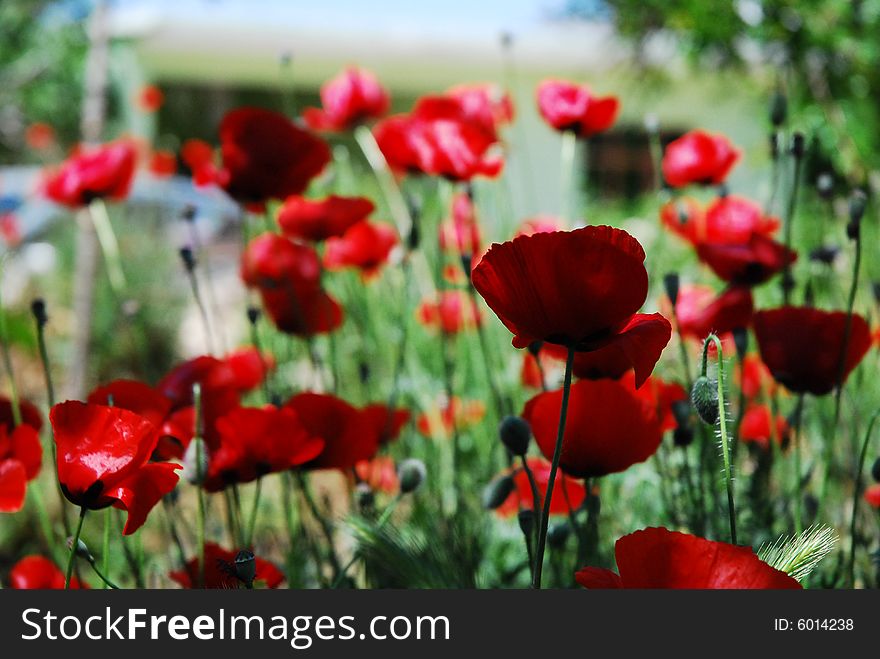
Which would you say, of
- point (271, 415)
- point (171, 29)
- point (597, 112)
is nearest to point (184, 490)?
point (597, 112)

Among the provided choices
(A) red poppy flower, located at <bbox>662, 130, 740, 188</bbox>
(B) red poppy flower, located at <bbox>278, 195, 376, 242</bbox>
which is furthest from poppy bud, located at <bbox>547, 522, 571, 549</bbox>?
(A) red poppy flower, located at <bbox>662, 130, 740, 188</bbox>

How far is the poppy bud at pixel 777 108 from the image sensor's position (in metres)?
1.36

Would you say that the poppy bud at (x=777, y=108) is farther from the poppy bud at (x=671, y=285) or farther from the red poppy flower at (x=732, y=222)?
the poppy bud at (x=671, y=285)

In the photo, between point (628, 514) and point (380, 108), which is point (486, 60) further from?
point (628, 514)

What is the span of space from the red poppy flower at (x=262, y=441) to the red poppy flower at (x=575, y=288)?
1.18 ft

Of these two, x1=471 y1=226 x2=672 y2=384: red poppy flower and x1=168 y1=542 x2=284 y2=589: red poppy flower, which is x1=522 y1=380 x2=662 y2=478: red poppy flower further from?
x1=168 y1=542 x2=284 y2=589: red poppy flower

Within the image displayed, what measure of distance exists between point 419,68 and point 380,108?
9122mm

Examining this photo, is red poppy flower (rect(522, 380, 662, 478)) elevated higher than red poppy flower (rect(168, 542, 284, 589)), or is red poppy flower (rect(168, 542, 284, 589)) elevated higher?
red poppy flower (rect(522, 380, 662, 478))

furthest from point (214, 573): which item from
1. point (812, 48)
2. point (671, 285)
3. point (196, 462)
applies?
point (812, 48)

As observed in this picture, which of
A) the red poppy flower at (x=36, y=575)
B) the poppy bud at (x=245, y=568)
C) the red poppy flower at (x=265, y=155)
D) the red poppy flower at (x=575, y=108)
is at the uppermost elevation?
the red poppy flower at (x=575, y=108)

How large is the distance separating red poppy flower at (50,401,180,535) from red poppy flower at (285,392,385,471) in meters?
0.27

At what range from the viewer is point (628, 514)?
177 cm

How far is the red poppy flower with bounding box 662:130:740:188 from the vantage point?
1.77 metres

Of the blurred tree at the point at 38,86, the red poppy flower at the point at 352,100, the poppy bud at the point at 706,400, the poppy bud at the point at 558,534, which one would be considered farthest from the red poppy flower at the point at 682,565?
the blurred tree at the point at 38,86
